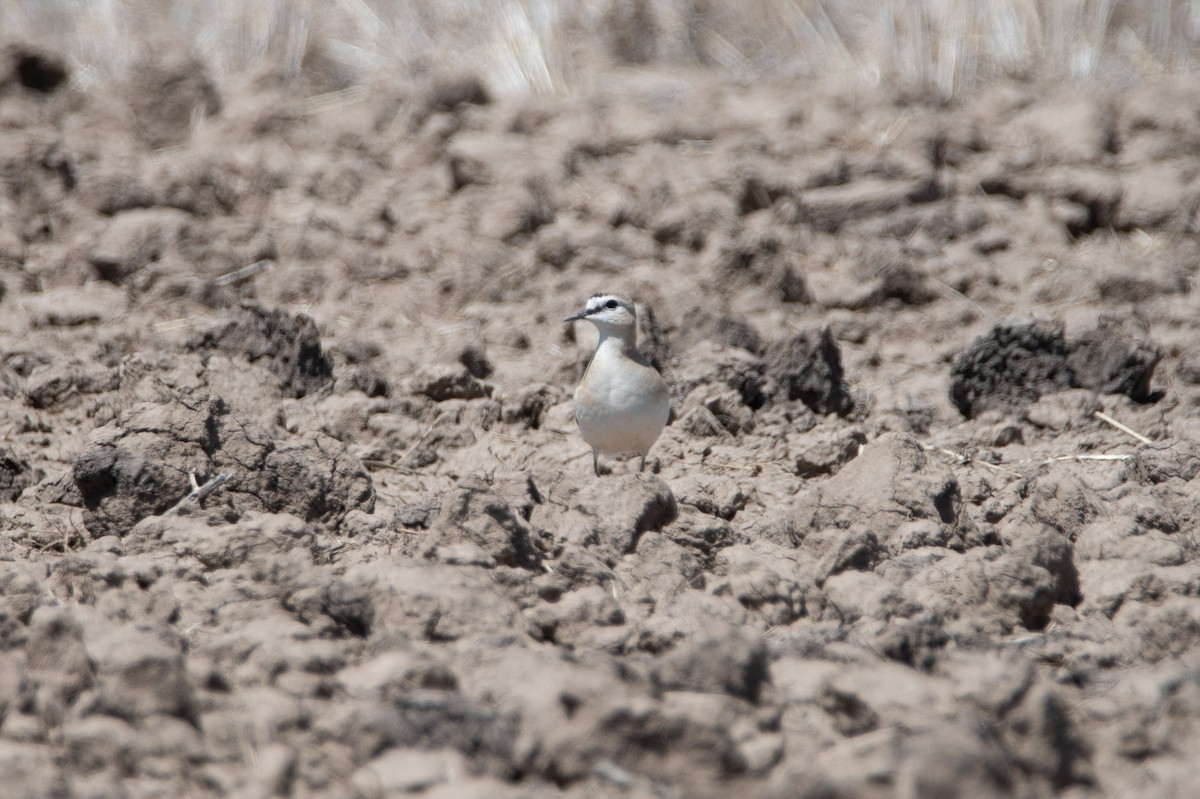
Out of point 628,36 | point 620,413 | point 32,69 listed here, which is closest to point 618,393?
point 620,413

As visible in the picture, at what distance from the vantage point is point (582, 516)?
4789 millimetres

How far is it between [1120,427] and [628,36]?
725 centimetres

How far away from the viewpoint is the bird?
5.81 m

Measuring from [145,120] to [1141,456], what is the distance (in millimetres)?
7302

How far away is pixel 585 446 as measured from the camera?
21.4 feet

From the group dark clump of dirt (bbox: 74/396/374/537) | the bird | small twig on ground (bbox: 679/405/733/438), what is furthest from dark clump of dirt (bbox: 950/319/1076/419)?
dark clump of dirt (bbox: 74/396/374/537)

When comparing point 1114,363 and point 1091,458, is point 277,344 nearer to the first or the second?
point 1091,458

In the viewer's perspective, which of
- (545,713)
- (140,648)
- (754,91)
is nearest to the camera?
(545,713)

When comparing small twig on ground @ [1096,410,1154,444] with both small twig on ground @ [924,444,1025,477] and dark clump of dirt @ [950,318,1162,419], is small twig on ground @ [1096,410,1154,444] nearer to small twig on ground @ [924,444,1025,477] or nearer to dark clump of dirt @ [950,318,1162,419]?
dark clump of dirt @ [950,318,1162,419]

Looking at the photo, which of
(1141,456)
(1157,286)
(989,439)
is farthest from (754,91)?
(1141,456)

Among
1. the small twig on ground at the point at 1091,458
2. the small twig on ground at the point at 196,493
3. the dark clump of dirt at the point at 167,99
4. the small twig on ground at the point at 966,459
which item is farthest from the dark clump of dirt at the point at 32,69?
the small twig on ground at the point at 1091,458

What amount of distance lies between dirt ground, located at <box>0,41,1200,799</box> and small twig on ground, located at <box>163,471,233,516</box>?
3cm

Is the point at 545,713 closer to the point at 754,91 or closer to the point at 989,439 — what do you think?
the point at 989,439

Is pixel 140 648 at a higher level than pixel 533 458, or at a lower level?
higher
